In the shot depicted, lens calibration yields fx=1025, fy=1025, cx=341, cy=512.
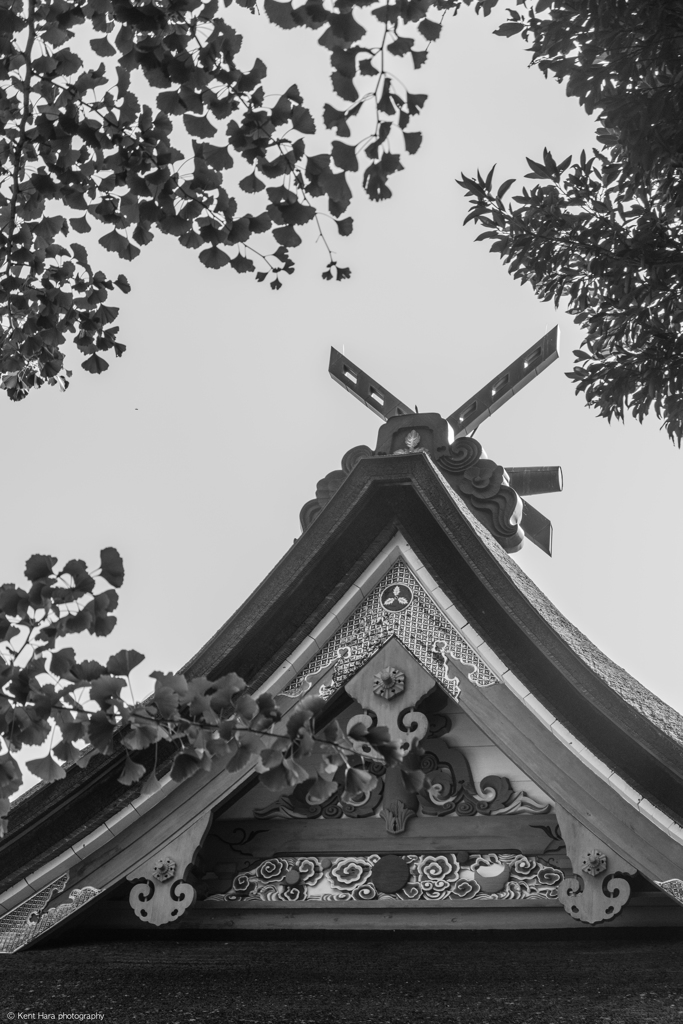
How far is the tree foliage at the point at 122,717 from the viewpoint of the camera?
2.88m

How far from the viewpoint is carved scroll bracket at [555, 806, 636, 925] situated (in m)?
4.27

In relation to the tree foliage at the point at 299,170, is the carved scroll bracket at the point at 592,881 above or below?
below

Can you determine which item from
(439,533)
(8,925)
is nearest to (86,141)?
(439,533)

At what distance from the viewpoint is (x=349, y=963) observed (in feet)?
14.7

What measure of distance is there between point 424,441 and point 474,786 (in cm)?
259

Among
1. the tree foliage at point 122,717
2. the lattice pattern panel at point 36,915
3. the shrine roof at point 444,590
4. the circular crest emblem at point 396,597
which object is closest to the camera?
the tree foliage at point 122,717

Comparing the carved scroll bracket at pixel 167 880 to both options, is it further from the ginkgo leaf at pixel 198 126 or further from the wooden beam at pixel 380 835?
the ginkgo leaf at pixel 198 126

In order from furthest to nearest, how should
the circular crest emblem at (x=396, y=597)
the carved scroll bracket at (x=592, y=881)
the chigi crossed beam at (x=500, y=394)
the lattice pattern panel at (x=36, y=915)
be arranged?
the chigi crossed beam at (x=500, y=394), the circular crest emblem at (x=396, y=597), the lattice pattern panel at (x=36, y=915), the carved scroll bracket at (x=592, y=881)

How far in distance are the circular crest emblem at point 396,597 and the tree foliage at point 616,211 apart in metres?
1.54

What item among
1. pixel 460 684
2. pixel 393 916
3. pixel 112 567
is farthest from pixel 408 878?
pixel 112 567

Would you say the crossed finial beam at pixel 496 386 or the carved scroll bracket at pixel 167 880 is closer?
the carved scroll bracket at pixel 167 880

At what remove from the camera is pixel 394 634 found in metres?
5.03

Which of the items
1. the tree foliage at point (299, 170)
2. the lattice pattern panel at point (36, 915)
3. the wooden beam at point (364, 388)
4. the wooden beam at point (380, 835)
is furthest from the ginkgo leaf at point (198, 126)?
the wooden beam at point (364, 388)

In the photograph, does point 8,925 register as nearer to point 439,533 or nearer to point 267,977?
point 267,977
